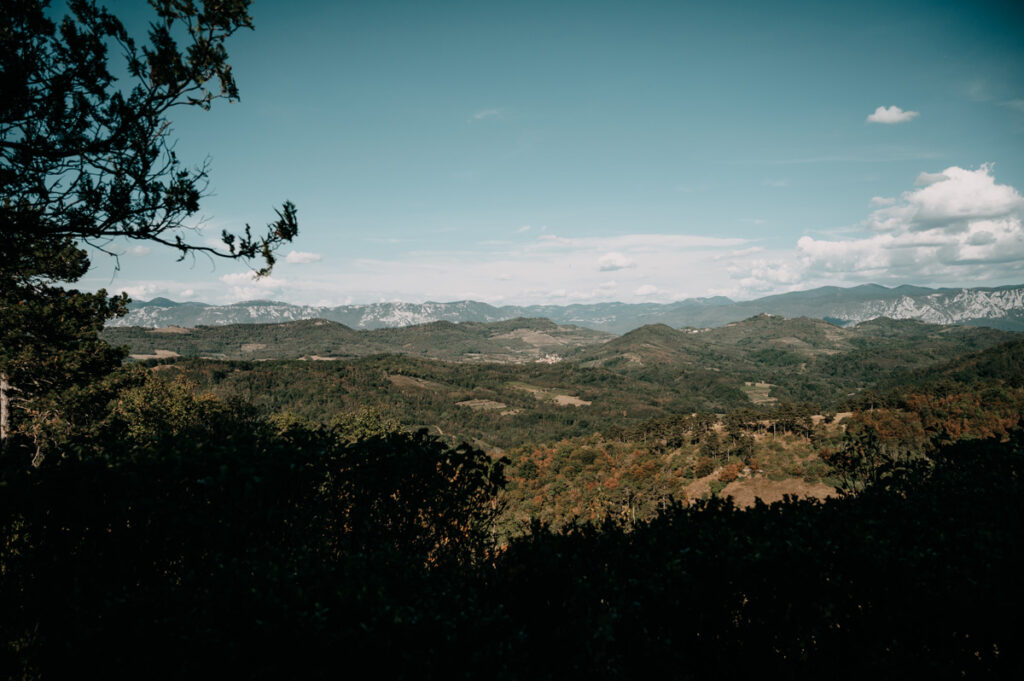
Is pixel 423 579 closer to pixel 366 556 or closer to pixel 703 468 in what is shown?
pixel 366 556

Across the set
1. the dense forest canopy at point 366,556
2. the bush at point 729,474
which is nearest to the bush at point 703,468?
the bush at point 729,474

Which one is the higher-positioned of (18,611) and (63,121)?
(63,121)

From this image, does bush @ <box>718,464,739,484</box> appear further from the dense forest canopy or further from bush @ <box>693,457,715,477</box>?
the dense forest canopy

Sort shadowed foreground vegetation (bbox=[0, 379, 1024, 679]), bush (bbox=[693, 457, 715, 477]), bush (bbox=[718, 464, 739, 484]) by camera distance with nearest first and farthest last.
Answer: shadowed foreground vegetation (bbox=[0, 379, 1024, 679]) < bush (bbox=[718, 464, 739, 484]) < bush (bbox=[693, 457, 715, 477])

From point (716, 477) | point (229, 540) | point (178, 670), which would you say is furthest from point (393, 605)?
point (716, 477)

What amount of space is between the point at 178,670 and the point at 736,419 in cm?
10342

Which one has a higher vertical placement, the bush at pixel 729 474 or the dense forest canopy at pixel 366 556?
the dense forest canopy at pixel 366 556

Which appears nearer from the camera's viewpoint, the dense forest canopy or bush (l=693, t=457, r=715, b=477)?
the dense forest canopy

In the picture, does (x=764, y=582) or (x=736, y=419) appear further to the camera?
(x=736, y=419)

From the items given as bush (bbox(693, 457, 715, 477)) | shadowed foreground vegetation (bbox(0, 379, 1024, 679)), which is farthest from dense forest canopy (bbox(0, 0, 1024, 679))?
bush (bbox(693, 457, 715, 477))

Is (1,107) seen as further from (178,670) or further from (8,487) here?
(178,670)

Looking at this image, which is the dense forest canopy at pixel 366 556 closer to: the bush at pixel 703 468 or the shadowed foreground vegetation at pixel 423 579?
the shadowed foreground vegetation at pixel 423 579

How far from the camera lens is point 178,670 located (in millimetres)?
4816

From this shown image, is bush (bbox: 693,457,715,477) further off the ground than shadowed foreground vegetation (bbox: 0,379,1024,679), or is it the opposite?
shadowed foreground vegetation (bbox: 0,379,1024,679)
